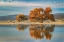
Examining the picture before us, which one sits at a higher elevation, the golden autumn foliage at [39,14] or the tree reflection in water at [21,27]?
the golden autumn foliage at [39,14]

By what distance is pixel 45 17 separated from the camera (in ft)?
4.14

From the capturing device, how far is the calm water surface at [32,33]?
1238 millimetres

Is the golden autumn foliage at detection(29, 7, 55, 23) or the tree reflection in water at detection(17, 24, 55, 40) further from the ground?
the golden autumn foliage at detection(29, 7, 55, 23)

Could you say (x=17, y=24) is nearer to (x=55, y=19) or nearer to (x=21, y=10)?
(x=21, y=10)

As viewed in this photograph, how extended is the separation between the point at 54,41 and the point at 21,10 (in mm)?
366

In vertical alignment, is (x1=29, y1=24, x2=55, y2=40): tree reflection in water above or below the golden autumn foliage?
below

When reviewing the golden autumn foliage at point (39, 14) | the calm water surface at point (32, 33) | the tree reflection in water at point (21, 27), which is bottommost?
the calm water surface at point (32, 33)

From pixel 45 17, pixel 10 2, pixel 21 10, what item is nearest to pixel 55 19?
pixel 45 17

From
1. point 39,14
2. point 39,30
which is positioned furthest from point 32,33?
point 39,14

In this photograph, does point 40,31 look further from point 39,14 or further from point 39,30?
point 39,14

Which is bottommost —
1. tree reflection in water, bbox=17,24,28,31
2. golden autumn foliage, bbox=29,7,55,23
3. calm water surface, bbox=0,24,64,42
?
calm water surface, bbox=0,24,64,42

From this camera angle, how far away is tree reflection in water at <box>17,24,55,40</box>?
1.25 m

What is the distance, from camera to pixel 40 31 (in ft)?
4.12

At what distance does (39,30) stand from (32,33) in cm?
6
